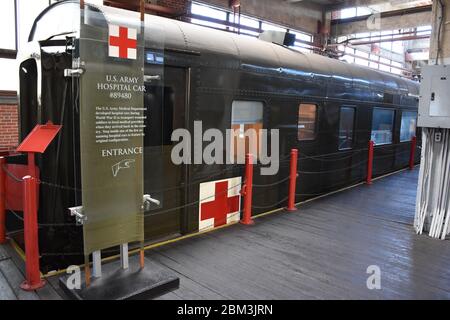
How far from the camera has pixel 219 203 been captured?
499 cm

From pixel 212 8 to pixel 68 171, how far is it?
938 centimetres

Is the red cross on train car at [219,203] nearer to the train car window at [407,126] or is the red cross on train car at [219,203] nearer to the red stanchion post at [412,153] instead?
the train car window at [407,126]

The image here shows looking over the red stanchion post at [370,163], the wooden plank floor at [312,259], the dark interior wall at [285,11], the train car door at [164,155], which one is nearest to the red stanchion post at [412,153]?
the red stanchion post at [370,163]

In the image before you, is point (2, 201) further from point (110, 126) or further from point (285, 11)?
point (285, 11)

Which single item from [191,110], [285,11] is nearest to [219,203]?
[191,110]

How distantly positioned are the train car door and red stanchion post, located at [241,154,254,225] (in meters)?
1.06

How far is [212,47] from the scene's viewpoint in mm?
4637

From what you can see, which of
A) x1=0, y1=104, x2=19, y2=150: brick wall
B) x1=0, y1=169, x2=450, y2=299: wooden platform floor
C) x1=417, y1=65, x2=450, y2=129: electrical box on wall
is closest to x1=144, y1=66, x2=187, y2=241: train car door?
x1=0, y1=169, x2=450, y2=299: wooden platform floor

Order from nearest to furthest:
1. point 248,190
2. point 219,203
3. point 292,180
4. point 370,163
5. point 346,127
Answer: point 219,203 → point 248,190 → point 292,180 → point 346,127 → point 370,163

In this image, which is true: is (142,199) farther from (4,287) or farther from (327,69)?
(327,69)

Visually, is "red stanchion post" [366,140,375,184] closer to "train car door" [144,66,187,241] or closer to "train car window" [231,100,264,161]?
"train car window" [231,100,264,161]

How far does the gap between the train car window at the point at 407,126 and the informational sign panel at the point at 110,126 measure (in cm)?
906

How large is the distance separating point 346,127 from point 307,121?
1600 millimetres
